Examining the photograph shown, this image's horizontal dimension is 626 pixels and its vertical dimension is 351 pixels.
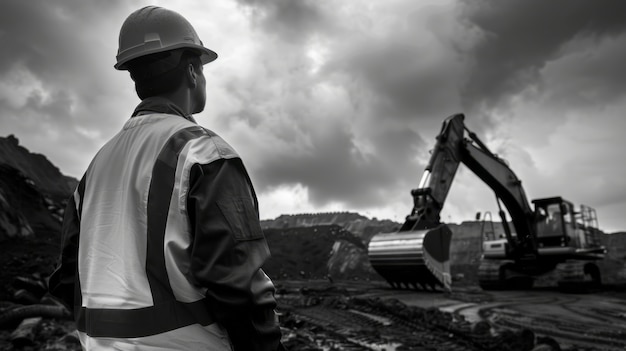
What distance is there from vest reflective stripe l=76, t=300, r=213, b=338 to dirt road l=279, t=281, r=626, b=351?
502cm

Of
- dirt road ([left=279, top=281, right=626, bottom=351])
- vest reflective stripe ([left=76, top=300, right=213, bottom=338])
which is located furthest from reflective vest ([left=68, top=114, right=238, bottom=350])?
dirt road ([left=279, top=281, right=626, bottom=351])

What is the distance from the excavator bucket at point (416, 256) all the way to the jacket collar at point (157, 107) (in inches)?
370

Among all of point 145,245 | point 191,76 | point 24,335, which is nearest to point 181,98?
point 191,76

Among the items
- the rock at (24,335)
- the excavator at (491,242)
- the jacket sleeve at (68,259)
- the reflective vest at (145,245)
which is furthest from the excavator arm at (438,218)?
the reflective vest at (145,245)

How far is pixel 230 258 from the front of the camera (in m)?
1.18

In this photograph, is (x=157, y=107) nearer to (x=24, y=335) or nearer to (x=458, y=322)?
(x=24, y=335)

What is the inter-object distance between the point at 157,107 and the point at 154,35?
0.24m

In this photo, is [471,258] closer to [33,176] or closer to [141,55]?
[33,176]

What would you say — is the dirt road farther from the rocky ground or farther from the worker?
the worker

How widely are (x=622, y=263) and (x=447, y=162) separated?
20585mm

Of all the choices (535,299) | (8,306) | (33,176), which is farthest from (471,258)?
(8,306)

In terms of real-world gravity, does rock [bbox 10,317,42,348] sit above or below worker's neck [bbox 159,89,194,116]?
below

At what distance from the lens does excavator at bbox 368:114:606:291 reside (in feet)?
35.7

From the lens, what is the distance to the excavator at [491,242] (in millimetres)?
10867
